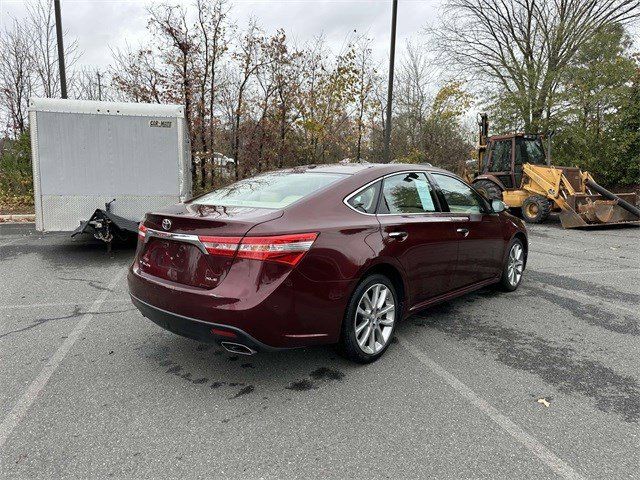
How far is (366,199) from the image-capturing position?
3631mm

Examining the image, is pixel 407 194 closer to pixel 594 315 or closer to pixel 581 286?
pixel 594 315

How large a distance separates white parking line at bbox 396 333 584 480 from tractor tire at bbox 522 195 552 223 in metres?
10.4

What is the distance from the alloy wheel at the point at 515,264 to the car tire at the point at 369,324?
2.37 m

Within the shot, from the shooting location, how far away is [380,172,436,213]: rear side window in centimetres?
382

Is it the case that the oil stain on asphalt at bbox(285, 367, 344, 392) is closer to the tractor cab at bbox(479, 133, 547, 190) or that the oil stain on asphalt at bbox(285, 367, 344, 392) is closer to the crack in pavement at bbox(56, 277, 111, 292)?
the crack in pavement at bbox(56, 277, 111, 292)

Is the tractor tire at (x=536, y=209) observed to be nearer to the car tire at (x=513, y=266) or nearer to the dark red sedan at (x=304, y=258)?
the car tire at (x=513, y=266)

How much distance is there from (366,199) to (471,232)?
5.01 ft

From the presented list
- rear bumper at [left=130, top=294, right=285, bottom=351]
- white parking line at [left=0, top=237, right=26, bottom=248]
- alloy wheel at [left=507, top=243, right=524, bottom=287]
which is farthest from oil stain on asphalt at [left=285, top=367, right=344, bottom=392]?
white parking line at [left=0, top=237, right=26, bottom=248]

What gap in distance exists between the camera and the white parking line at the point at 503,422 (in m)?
2.37

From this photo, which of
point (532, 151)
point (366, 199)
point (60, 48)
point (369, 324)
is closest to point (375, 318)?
point (369, 324)

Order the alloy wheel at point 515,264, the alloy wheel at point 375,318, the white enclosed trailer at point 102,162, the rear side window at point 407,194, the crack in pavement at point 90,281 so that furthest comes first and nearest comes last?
1. the white enclosed trailer at point 102,162
2. the crack in pavement at point 90,281
3. the alloy wheel at point 515,264
4. the rear side window at point 407,194
5. the alloy wheel at point 375,318

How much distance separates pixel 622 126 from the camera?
18609 millimetres

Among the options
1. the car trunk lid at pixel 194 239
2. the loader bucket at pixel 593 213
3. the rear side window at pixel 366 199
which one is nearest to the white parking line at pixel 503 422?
the rear side window at pixel 366 199

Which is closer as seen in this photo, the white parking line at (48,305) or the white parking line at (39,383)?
the white parking line at (39,383)
